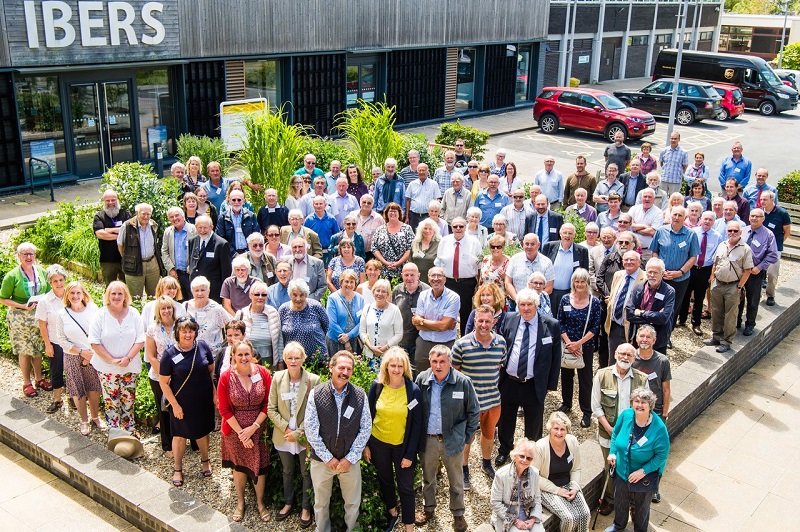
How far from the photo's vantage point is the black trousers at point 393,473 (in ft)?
22.2

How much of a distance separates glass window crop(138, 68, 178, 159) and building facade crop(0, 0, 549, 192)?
0.03 m

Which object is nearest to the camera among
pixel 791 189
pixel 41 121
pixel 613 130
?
pixel 791 189

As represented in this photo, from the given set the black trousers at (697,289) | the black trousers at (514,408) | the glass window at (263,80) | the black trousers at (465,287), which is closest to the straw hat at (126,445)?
the black trousers at (514,408)

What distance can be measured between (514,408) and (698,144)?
69.2 ft

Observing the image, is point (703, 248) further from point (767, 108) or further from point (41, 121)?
point (767, 108)

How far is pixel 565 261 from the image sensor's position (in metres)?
9.61

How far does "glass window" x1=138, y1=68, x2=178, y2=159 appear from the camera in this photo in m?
19.4

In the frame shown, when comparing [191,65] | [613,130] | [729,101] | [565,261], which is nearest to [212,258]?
[565,261]

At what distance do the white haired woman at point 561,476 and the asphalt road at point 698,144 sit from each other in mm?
14689

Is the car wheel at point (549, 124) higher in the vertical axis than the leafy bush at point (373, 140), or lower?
lower

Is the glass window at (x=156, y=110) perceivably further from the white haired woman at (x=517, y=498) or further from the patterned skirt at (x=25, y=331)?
the white haired woman at (x=517, y=498)

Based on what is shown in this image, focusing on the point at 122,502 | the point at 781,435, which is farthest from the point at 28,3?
the point at 781,435

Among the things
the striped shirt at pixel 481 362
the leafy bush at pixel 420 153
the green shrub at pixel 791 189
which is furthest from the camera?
the green shrub at pixel 791 189

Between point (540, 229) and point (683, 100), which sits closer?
point (540, 229)
